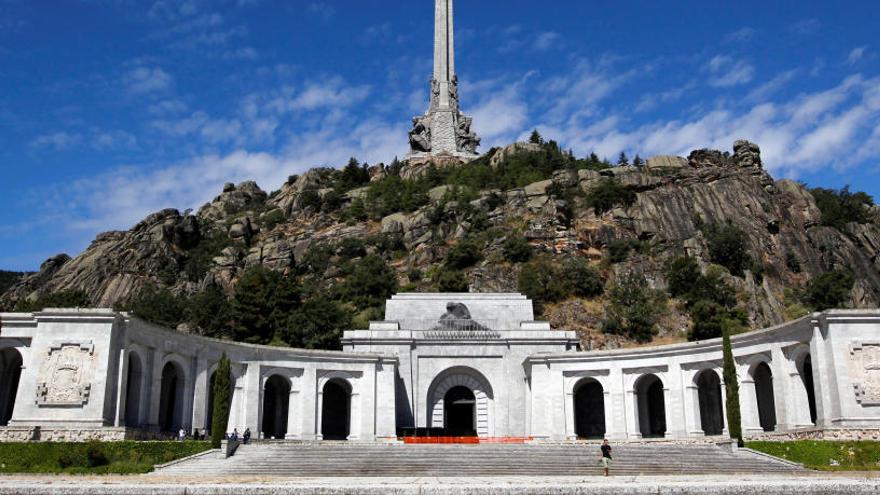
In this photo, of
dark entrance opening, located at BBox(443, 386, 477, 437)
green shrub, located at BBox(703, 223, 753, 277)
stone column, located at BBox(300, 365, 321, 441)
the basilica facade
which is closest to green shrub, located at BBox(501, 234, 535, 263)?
green shrub, located at BBox(703, 223, 753, 277)

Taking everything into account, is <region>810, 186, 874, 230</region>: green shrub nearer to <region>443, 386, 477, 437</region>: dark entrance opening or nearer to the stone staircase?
<region>443, 386, 477, 437</region>: dark entrance opening

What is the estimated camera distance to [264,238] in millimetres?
97562

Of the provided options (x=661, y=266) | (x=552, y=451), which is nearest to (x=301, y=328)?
(x=552, y=451)

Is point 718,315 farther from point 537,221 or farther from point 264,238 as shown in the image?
point 264,238

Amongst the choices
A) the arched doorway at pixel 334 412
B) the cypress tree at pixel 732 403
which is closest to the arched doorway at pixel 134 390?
the arched doorway at pixel 334 412

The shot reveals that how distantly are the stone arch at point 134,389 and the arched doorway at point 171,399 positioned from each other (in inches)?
96.4

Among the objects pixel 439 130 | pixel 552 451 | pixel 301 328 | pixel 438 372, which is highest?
pixel 439 130

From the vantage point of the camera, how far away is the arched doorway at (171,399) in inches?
1604

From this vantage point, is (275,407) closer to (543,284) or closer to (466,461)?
(466,461)

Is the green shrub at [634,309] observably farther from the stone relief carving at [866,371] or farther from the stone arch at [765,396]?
the stone relief carving at [866,371]

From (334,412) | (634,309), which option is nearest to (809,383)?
(334,412)

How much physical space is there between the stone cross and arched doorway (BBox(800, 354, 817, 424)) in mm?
72990

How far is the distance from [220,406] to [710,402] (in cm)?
2577

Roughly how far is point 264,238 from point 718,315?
53.1m
